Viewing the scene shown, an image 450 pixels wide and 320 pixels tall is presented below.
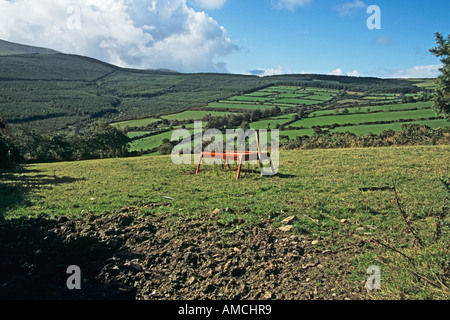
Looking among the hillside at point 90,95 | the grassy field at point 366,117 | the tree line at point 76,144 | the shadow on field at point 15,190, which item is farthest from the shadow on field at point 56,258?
the hillside at point 90,95

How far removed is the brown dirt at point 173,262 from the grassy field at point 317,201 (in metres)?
0.34

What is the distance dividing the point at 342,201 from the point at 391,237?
2.47 m

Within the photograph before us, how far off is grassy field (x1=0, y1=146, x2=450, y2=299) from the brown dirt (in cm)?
34

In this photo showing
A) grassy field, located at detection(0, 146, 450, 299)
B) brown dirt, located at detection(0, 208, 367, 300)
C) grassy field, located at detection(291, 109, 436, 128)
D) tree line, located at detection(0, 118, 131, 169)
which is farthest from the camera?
grassy field, located at detection(291, 109, 436, 128)

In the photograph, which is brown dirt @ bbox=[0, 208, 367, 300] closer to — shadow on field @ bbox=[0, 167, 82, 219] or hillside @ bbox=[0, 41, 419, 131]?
shadow on field @ bbox=[0, 167, 82, 219]

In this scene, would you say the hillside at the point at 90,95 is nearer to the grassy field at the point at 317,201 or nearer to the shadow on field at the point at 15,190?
the shadow on field at the point at 15,190

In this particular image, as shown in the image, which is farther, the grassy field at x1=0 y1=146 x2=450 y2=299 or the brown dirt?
the grassy field at x1=0 y1=146 x2=450 y2=299

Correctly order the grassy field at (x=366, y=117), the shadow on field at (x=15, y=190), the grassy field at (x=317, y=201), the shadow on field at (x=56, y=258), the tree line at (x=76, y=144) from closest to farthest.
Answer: the shadow on field at (x=56, y=258)
the grassy field at (x=317, y=201)
the shadow on field at (x=15, y=190)
the tree line at (x=76, y=144)
the grassy field at (x=366, y=117)

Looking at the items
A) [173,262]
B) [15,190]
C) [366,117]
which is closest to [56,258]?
[173,262]

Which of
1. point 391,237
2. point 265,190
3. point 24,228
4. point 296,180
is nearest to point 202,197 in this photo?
point 265,190

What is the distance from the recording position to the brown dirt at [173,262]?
16.3 feet

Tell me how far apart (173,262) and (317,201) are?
16.3 feet

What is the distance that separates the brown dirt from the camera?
195 inches

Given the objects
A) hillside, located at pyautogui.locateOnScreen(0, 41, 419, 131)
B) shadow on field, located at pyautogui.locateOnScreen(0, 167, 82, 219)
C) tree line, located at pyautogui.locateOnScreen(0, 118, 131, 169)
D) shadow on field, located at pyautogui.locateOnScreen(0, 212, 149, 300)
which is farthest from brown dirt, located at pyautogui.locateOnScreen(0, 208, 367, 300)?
hillside, located at pyautogui.locateOnScreen(0, 41, 419, 131)
